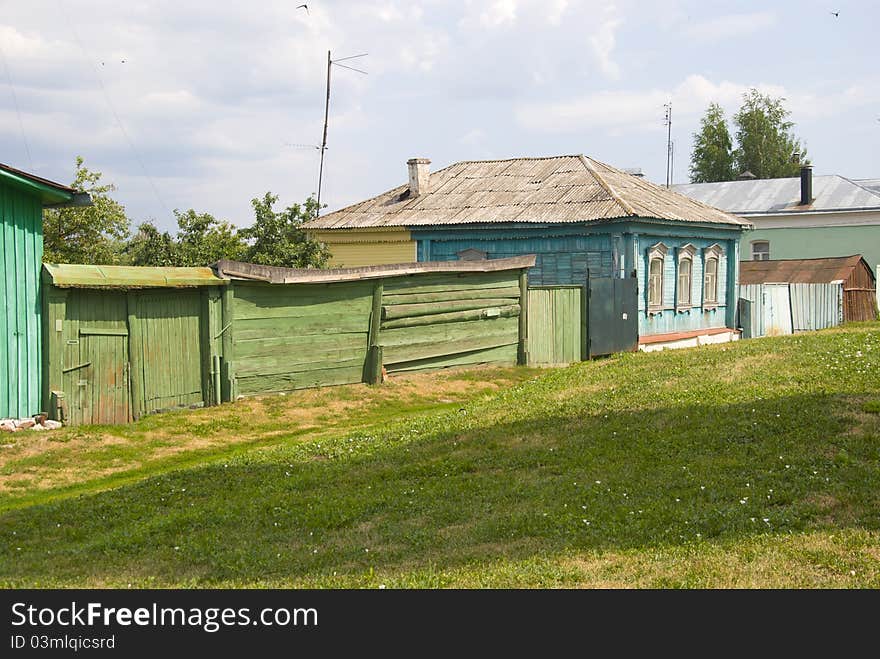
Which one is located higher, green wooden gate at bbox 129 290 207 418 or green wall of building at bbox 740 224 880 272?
green wall of building at bbox 740 224 880 272

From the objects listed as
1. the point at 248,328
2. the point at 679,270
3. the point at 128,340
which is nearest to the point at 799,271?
the point at 679,270

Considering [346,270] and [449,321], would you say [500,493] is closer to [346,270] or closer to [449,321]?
[346,270]

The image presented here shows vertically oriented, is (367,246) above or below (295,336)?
above

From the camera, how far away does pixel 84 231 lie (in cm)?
2688

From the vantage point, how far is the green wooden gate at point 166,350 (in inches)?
595

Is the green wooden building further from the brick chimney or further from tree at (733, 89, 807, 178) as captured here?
tree at (733, 89, 807, 178)

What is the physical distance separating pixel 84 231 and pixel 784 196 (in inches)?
1265

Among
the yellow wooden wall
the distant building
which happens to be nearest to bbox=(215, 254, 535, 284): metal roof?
the yellow wooden wall

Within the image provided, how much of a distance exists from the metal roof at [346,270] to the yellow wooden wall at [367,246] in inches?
261

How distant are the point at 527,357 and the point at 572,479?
12.4 meters

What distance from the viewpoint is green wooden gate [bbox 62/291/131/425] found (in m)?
14.4

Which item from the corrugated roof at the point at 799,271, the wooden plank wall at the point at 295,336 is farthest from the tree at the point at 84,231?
the corrugated roof at the point at 799,271

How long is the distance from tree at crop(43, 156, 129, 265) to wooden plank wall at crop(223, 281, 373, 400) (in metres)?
10.5

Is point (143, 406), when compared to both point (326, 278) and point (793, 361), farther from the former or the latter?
point (793, 361)
